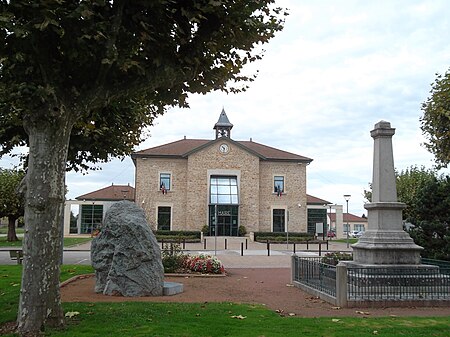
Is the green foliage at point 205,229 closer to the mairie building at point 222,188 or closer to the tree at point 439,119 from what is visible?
the mairie building at point 222,188

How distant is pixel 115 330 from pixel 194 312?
198cm

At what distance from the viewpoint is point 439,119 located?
17.2 m

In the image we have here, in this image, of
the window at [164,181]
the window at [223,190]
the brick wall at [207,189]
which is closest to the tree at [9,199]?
the brick wall at [207,189]

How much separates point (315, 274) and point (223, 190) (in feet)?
120

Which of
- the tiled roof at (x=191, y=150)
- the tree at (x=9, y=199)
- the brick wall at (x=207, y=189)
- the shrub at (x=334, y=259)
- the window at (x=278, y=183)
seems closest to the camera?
the shrub at (x=334, y=259)

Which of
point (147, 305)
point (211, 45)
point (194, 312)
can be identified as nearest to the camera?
point (211, 45)

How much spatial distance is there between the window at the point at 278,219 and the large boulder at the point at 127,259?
39.5 metres

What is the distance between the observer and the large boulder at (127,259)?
11078 mm

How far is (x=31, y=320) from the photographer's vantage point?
6699 mm

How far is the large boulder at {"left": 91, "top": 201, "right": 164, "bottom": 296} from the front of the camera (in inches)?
436

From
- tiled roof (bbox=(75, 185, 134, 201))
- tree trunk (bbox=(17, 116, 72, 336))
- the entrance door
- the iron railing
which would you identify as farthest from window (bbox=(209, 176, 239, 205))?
tree trunk (bbox=(17, 116, 72, 336))

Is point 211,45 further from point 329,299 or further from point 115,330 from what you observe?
point 329,299

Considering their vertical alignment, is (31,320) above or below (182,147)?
below

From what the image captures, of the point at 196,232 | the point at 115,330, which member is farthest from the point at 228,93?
the point at 196,232
